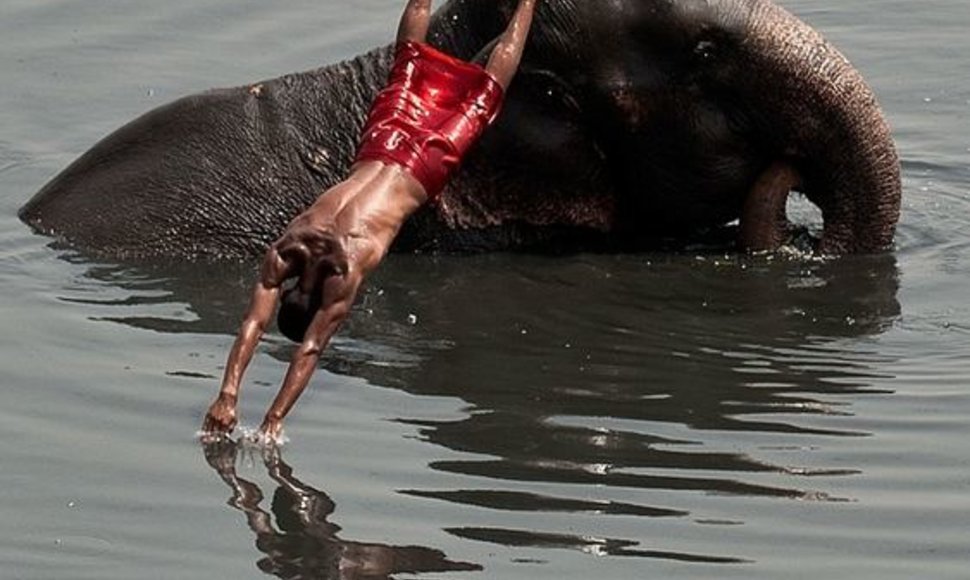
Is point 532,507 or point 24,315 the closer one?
point 532,507

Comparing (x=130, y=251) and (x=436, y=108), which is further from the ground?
(x=436, y=108)

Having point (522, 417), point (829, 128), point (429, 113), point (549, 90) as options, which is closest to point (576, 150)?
point (549, 90)

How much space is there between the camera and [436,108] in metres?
11.4

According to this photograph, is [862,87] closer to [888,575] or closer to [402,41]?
[402,41]

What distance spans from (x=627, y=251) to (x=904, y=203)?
4.78ft

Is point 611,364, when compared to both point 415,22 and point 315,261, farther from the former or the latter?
point 415,22

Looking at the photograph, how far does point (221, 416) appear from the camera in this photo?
10.0 metres

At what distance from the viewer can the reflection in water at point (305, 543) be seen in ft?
29.6

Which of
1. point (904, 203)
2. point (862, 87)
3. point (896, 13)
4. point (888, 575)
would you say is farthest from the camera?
point (896, 13)

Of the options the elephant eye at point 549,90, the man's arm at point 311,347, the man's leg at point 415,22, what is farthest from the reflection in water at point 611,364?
the man's leg at point 415,22

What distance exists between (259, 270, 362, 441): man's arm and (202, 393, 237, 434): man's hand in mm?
120

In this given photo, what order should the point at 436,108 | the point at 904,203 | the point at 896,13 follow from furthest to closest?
1. the point at 896,13
2. the point at 904,203
3. the point at 436,108

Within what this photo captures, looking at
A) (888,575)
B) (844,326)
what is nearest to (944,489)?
(888,575)

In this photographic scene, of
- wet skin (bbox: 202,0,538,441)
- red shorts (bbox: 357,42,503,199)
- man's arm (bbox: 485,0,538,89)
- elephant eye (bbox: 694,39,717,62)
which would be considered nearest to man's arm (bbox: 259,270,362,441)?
wet skin (bbox: 202,0,538,441)
